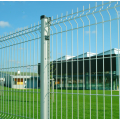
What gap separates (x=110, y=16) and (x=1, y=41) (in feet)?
12.6

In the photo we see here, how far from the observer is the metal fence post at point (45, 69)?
3.71 meters

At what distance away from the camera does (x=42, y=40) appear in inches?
152

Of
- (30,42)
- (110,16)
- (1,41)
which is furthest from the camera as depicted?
(1,41)

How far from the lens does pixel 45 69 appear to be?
378 cm

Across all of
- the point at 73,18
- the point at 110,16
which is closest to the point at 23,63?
the point at 73,18

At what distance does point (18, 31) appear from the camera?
190 inches

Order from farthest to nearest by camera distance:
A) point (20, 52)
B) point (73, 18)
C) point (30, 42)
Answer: point (20, 52), point (30, 42), point (73, 18)

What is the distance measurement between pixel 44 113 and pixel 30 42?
71.8 inches

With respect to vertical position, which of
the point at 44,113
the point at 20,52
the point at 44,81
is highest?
the point at 20,52

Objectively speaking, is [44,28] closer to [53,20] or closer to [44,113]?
[53,20]

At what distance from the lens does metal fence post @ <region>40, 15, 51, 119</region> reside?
12.2 feet

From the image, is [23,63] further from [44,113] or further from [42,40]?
[44,113]

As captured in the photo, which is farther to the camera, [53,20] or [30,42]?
[30,42]

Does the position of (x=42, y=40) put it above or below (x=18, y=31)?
below
